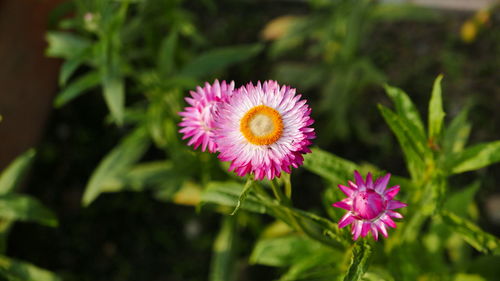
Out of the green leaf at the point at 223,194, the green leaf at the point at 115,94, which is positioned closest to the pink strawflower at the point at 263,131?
the green leaf at the point at 223,194

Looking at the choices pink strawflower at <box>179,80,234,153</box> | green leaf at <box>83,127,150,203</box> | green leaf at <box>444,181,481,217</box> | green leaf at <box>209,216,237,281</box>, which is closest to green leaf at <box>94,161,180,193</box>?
green leaf at <box>83,127,150,203</box>

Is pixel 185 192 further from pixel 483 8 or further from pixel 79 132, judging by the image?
pixel 483 8

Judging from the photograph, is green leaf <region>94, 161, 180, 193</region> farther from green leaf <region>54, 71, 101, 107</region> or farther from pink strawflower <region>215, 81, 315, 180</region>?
pink strawflower <region>215, 81, 315, 180</region>

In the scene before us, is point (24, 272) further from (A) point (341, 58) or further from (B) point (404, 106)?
(A) point (341, 58)

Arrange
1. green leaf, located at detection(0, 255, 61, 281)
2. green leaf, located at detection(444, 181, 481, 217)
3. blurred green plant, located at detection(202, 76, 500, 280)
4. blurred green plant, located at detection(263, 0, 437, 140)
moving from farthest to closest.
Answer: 1. blurred green plant, located at detection(263, 0, 437, 140)
2. green leaf, located at detection(444, 181, 481, 217)
3. green leaf, located at detection(0, 255, 61, 281)
4. blurred green plant, located at detection(202, 76, 500, 280)

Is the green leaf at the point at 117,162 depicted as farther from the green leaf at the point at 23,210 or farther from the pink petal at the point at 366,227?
the pink petal at the point at 366,227

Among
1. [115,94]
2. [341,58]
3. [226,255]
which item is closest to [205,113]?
[115,94]

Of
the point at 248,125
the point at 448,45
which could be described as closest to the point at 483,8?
the point at 448,45
